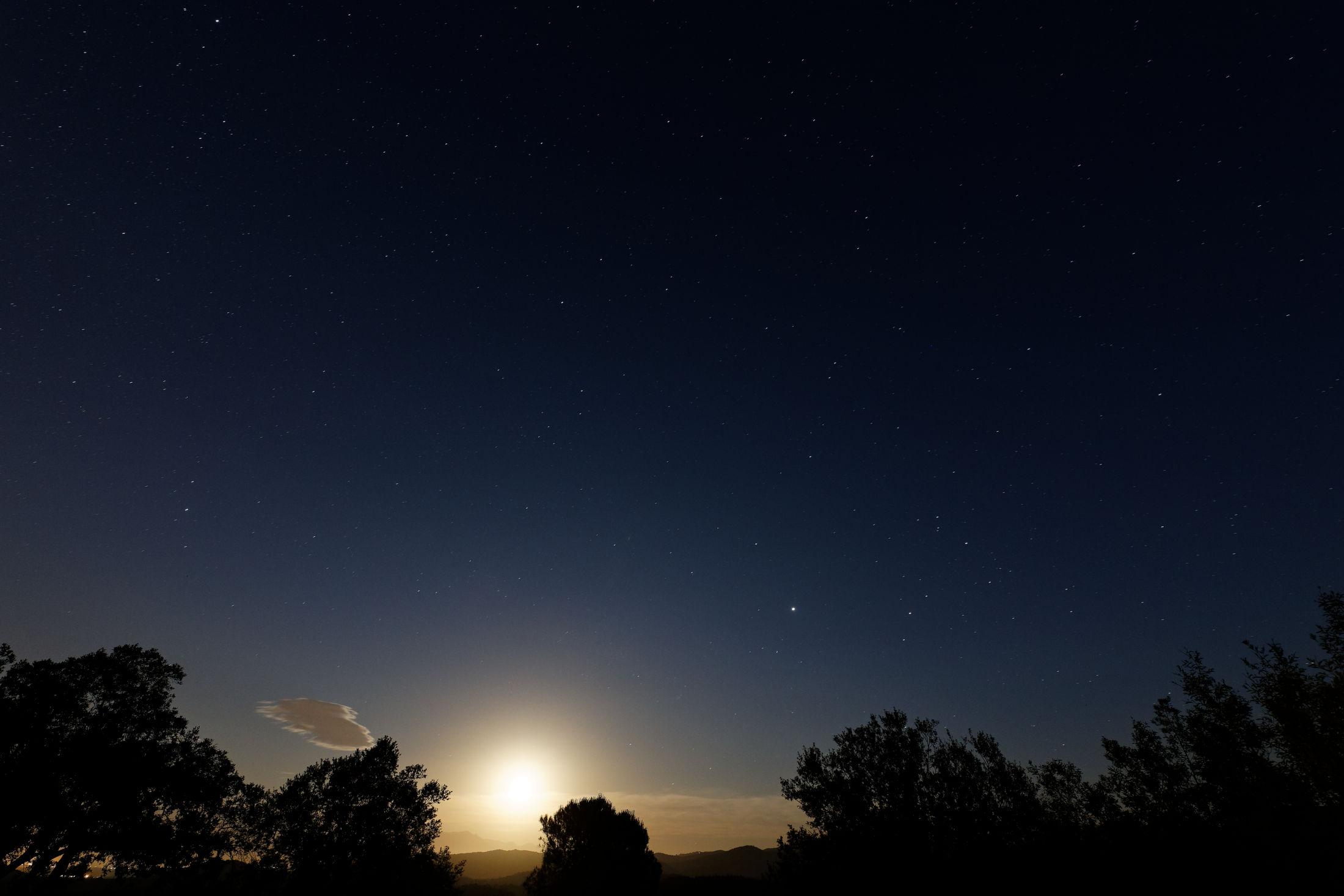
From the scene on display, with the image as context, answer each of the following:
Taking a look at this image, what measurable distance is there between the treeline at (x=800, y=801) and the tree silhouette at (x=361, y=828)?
4.9 inches

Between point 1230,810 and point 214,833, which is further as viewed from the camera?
point 1230,810

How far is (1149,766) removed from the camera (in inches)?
2275

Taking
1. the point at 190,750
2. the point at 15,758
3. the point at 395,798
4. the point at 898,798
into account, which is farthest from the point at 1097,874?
the point at 15,758

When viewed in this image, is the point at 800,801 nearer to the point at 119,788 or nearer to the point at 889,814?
the point at 889,814

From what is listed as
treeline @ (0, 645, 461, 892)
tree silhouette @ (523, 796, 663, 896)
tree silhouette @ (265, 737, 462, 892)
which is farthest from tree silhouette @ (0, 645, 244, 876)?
tree silhouette @ (523, 796, 663, 896)

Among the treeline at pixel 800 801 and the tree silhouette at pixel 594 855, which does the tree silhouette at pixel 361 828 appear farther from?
the tree silhouette at pixel 594 855

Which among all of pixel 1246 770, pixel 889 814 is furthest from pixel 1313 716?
pixel 889 814

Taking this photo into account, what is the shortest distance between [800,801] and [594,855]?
33159 mm

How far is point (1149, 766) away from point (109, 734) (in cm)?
8912

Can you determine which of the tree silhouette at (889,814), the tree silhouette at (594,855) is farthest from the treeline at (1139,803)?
the tree silhouette at (594,855)

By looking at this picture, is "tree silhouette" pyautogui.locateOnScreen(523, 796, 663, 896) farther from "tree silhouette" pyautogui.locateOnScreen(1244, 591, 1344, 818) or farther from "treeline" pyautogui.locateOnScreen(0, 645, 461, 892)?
"tree silhouette" pyautogui.locateOnScreen(1244, 591, 1344, 818)

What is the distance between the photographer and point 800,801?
40719 mm

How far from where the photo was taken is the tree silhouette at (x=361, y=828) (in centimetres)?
4331

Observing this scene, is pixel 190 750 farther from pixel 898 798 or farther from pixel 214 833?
pixel 898 798
